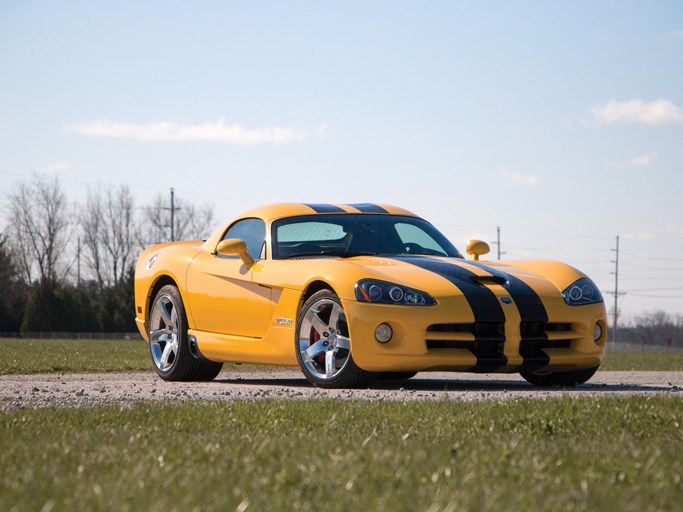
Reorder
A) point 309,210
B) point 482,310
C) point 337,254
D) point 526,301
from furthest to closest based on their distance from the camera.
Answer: point 309,210 < point 337,254 < point 526,301 < point 482,310

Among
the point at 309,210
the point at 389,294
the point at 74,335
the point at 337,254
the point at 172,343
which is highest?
the point at 309,210

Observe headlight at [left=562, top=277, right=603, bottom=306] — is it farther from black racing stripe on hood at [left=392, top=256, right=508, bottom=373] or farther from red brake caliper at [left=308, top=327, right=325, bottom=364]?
red brake caliper at [left=308, top=327, right=325, bottom=364]

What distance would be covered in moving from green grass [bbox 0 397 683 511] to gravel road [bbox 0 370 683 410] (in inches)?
54.1

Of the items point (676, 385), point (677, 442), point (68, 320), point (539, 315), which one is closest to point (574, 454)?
point (677, 442)

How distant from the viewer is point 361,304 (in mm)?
8789

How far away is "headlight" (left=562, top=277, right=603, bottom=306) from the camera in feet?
31.1

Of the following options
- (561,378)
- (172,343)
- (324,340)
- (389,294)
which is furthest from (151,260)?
(561,378)

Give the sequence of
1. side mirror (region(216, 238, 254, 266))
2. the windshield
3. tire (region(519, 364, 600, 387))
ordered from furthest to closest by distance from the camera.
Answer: the windshield
side mirror (region(216, 238, 254, 266))
tire (region(519, 364, 600, 387))

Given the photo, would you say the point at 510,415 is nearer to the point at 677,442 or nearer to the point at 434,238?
the point at 677,442

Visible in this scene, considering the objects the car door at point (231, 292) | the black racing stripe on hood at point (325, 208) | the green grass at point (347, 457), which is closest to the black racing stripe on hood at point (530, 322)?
the black racing stripe on hood at point (325, 208)

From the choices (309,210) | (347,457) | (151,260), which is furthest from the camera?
(151,260)

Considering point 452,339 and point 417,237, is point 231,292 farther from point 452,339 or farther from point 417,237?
point 452,339

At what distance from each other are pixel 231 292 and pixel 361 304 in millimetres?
1959

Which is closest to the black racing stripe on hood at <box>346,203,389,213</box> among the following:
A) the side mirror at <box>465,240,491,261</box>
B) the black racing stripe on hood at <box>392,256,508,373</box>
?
the side mirror at <box>465,240,491,261</box>
